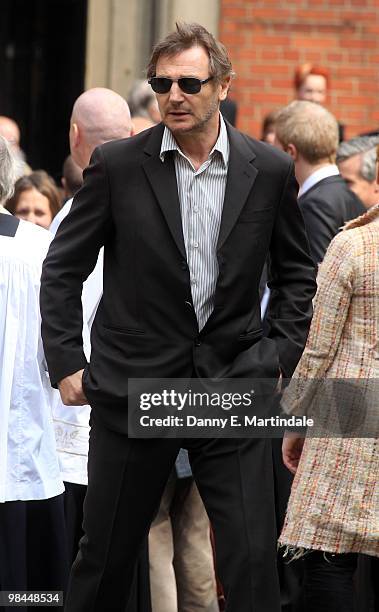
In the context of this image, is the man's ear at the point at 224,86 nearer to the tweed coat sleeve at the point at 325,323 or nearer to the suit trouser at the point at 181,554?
the tweed coat sleeve at the point at 325,323

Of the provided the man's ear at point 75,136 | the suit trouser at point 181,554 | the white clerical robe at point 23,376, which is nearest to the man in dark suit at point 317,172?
the man's ear at point 75,136

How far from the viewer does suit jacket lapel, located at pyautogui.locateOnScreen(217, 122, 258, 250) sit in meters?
4.60

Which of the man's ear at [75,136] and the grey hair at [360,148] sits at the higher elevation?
the man's ear at [75,136]

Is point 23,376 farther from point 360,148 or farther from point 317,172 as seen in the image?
point 360,148

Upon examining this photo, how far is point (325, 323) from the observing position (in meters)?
4.87

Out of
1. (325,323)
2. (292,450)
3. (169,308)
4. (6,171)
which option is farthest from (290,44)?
(169,308)

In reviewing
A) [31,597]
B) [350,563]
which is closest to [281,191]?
[350,563]

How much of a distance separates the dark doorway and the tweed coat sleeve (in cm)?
755

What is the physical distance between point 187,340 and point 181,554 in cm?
171

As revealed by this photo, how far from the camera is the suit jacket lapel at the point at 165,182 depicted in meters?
4.55

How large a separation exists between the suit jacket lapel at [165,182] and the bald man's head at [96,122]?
4.10 feet

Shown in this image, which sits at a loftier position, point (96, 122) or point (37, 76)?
point (96, 122)

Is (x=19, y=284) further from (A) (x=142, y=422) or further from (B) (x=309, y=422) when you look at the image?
(B) (x=309, y=422)

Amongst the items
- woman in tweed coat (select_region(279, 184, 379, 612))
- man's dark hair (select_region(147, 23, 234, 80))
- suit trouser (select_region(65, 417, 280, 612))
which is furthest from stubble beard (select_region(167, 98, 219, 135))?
suit trouser (select_region(65, 417, 280, 612))
